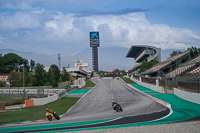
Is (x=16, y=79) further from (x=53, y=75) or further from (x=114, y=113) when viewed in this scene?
(x=114, y=113)

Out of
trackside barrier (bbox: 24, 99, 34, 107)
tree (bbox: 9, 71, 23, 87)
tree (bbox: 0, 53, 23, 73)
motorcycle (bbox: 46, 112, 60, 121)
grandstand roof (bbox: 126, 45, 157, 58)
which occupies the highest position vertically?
grandstand roof (bbox: 126, 45, 157, 58)

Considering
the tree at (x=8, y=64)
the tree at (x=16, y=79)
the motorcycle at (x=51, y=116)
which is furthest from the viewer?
the tree at (x=8, y=64)

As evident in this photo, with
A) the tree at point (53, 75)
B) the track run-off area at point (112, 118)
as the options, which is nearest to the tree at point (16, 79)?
the tree at point (53, 75)

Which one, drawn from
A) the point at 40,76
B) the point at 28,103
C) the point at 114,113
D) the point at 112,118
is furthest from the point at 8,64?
the point at 112,118

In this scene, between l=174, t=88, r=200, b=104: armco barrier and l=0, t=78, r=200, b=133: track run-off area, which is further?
l=174, t=88, r=200, b=104: armco barrier

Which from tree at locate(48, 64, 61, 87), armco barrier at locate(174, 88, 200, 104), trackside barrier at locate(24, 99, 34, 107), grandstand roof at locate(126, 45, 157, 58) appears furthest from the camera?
grandstand roof at locate(126, 45, 157, 58)

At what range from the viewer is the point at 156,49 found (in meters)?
126

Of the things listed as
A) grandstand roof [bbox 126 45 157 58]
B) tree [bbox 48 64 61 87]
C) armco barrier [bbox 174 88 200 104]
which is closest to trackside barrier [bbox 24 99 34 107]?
armco barrier [bbox 174 88 200 104]

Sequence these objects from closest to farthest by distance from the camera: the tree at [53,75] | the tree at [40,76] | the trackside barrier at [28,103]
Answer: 1. the trackside barrier at [28,103]
2. the tree at [40,76]
3. the tree at [53,75]

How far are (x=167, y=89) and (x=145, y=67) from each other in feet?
197

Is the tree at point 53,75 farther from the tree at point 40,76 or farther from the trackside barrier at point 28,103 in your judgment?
the trackside barrier at point 28,103

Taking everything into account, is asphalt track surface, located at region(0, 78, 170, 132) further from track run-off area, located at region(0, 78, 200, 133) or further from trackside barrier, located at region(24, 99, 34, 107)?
trackside barrier, located at region(24, 99, 34, 107)

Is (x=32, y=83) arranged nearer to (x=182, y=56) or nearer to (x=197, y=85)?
(x=182, y=56)

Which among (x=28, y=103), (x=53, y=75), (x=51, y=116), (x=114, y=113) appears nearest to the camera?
(x=51, y=116)
